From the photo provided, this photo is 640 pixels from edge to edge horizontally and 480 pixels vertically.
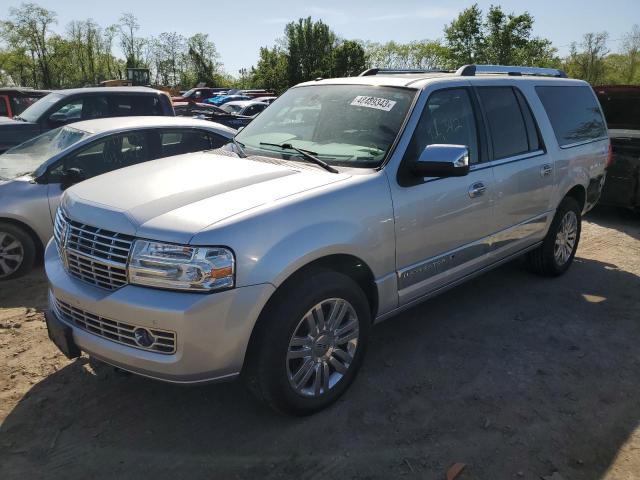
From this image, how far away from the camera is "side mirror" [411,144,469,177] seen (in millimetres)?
3160

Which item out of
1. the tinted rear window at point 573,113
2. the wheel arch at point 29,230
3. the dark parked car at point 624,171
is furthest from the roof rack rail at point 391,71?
the dark parked car at point 624,171

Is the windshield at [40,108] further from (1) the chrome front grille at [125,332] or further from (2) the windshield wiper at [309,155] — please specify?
(1) the chrome front grille at [125,332]

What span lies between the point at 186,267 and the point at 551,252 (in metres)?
3.92

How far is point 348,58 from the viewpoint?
4544cm

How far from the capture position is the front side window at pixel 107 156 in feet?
17.5

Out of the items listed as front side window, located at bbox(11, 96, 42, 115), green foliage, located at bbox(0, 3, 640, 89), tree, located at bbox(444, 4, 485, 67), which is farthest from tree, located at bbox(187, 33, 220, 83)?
front side window, located at bbox(11, 96, 42, 115)

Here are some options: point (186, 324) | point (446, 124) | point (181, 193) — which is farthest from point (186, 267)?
point (446, 124)

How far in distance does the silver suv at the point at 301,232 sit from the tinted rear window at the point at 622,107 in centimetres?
486

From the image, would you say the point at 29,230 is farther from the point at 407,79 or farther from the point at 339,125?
the point at 407,79

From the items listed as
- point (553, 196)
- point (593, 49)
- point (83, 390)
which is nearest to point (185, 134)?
point (83, 390)

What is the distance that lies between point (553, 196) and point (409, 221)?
221cm

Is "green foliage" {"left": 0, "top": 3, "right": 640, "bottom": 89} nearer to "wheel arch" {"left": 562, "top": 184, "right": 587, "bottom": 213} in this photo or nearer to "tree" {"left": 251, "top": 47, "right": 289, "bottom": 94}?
"tree" {"left": 251, "top": 47, "right": 289, "bottom": 94}

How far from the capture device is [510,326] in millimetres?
4285

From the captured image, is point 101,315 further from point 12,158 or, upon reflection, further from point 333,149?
point 12,158
